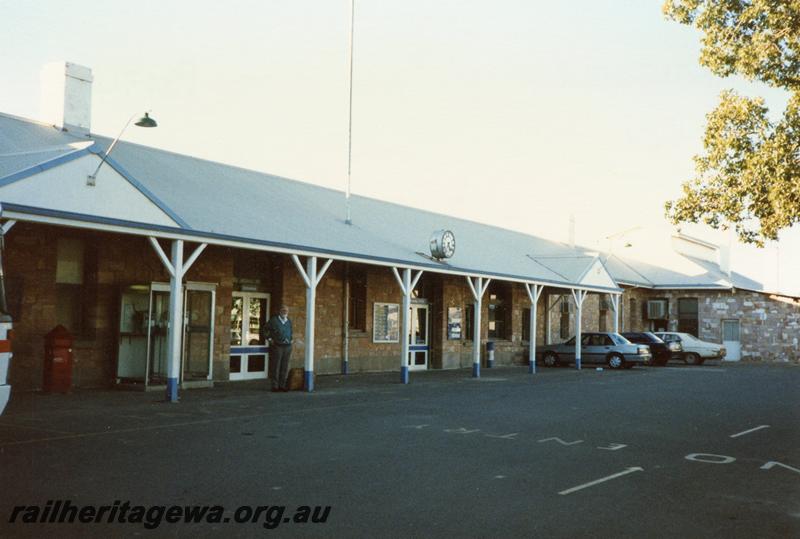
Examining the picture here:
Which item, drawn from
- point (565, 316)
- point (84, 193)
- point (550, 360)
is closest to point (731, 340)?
point (565, 316)

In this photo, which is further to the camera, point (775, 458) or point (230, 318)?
point (230, 318)

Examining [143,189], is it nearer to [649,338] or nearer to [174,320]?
[174,320]

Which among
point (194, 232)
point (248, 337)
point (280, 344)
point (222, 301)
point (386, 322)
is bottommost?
point (280, 344)

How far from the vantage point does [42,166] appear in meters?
12.8

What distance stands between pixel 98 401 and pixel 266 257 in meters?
7.96

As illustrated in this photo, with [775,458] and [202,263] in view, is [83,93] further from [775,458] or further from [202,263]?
[775,458]

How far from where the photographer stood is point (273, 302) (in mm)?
21375

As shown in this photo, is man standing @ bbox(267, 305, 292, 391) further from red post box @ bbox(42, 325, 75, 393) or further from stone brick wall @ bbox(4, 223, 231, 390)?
red post box @ bbox(42, 325, 75, 393)

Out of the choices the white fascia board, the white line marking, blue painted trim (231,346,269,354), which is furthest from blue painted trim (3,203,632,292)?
the white line marking

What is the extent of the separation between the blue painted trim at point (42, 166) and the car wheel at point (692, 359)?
30821 mm

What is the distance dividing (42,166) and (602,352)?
2378 centimetres

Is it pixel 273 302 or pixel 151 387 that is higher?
pixel 273 302

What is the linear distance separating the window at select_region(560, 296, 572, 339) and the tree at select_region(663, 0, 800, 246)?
22.3 meters

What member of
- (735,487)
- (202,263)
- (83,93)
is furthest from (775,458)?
(83,93)
